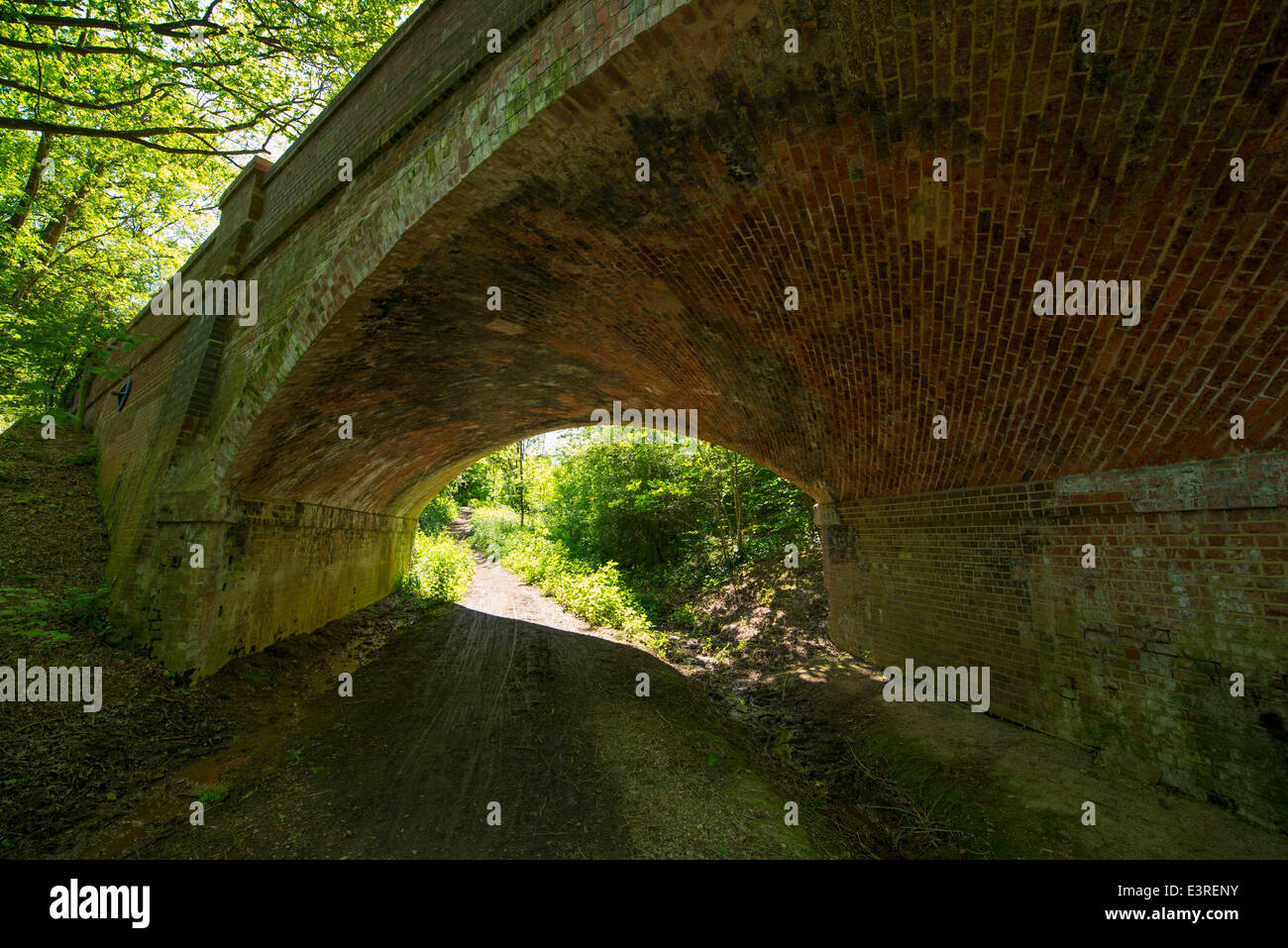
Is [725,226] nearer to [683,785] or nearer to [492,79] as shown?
[492,79]

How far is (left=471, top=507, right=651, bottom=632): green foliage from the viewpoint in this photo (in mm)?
12172

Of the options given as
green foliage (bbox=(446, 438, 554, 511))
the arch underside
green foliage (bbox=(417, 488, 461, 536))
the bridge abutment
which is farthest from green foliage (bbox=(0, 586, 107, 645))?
green foliage (bbox=(417, 488, 461, 536))

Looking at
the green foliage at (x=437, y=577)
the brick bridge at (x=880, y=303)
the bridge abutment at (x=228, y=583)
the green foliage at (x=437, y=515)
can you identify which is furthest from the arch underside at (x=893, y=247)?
the green foliage at (x=437, y=515)

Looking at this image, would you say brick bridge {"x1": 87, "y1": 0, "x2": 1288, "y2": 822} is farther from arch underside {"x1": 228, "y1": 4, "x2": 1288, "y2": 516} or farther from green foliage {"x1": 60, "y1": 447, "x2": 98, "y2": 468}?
green foliage {"x1": 60, "y1": 447, "x2": 98, "y2": 468}

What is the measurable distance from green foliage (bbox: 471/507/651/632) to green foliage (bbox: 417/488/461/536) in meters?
2.52

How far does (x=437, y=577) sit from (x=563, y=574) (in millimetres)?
3868

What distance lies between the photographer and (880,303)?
16.0 ft

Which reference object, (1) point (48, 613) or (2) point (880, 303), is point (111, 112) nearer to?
(1) point (48, 613)

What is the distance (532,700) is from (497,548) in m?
23.4

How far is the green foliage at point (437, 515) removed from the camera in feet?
107

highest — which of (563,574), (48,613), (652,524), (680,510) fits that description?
(680,510)

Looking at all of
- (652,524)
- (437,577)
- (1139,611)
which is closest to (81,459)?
(437,577)

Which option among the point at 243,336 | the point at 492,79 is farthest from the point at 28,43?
the point at 492,79

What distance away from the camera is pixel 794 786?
525 cm
